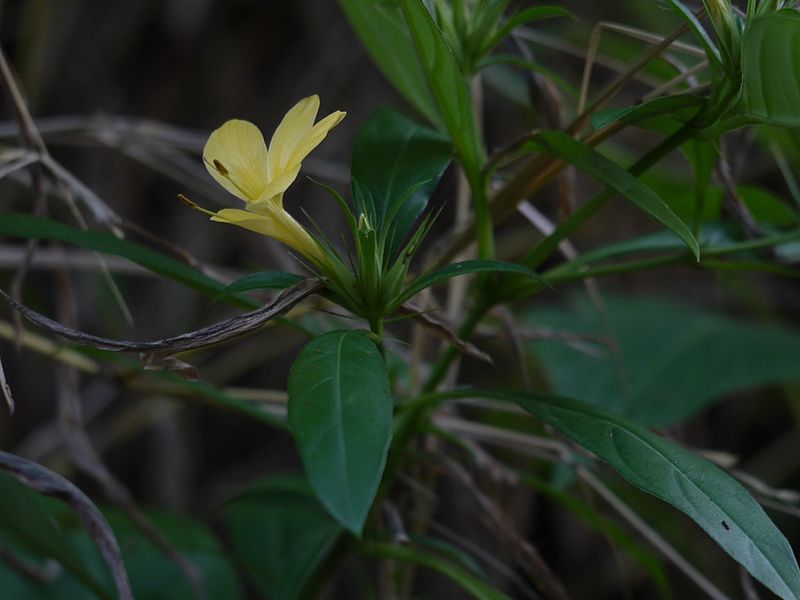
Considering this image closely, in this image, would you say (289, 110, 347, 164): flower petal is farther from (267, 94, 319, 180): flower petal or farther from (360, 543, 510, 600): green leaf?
(360, 543, 510, 600): green leaf

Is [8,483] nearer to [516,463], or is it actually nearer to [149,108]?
[516,463]

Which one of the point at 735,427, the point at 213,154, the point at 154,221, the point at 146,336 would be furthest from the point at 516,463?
the point at 213,154

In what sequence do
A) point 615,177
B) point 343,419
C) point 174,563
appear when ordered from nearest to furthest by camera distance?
1. point 343,419
2. point 615,177
3. point 174,563

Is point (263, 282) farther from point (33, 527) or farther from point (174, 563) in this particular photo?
point (174, 563)

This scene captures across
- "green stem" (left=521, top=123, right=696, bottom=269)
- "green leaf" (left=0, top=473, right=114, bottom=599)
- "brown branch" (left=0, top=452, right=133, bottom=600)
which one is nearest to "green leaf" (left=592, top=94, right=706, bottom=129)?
"green stem" (left=521, top=123, right=696, bottom=269)

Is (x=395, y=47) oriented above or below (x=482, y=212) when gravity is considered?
above

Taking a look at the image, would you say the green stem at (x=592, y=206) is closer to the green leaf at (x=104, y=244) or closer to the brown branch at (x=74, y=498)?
the green leaf at (x=104, y=244)

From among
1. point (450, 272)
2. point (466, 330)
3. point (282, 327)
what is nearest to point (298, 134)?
point (450, 272)
